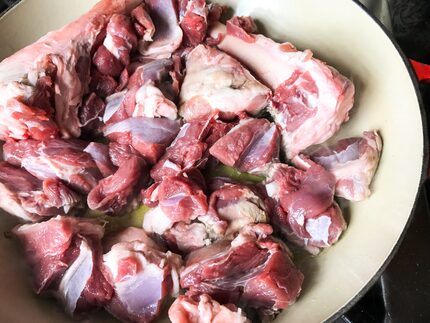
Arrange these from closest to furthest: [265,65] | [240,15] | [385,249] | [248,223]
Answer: [385,249], [248,223], [265,65], [240,15]

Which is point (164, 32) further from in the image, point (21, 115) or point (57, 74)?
point (21, 115)

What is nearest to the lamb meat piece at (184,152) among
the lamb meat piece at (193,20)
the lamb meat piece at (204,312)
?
the lamb meat piece at (193,20)

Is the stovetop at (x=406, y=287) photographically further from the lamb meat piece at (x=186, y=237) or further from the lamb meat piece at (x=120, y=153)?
the lamb meat piece at (x=120, y=153)

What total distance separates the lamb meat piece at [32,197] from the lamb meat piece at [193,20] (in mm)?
848

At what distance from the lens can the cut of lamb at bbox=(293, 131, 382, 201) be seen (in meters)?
2.03

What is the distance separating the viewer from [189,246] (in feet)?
6.70

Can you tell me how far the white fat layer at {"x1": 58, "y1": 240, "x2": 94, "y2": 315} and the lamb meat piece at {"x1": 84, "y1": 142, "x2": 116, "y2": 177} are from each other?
13.3 inches

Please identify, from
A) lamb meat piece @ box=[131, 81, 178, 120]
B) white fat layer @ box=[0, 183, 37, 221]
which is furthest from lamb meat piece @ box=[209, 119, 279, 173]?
white fat layer @ box=[0, 183, 37, 221]

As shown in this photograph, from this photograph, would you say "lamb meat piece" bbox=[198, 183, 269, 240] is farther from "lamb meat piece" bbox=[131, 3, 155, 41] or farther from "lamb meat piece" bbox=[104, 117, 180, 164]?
"lamb meat piece" bbox=[131, 3, 155, 41]

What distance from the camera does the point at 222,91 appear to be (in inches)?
87.4

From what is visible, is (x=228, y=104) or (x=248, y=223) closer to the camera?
(x=248, y=223)

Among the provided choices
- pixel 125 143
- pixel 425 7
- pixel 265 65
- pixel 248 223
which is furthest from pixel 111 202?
pixel 425 7

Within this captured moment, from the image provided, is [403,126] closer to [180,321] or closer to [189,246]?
[189,246]

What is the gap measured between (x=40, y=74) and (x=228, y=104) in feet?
2.40
